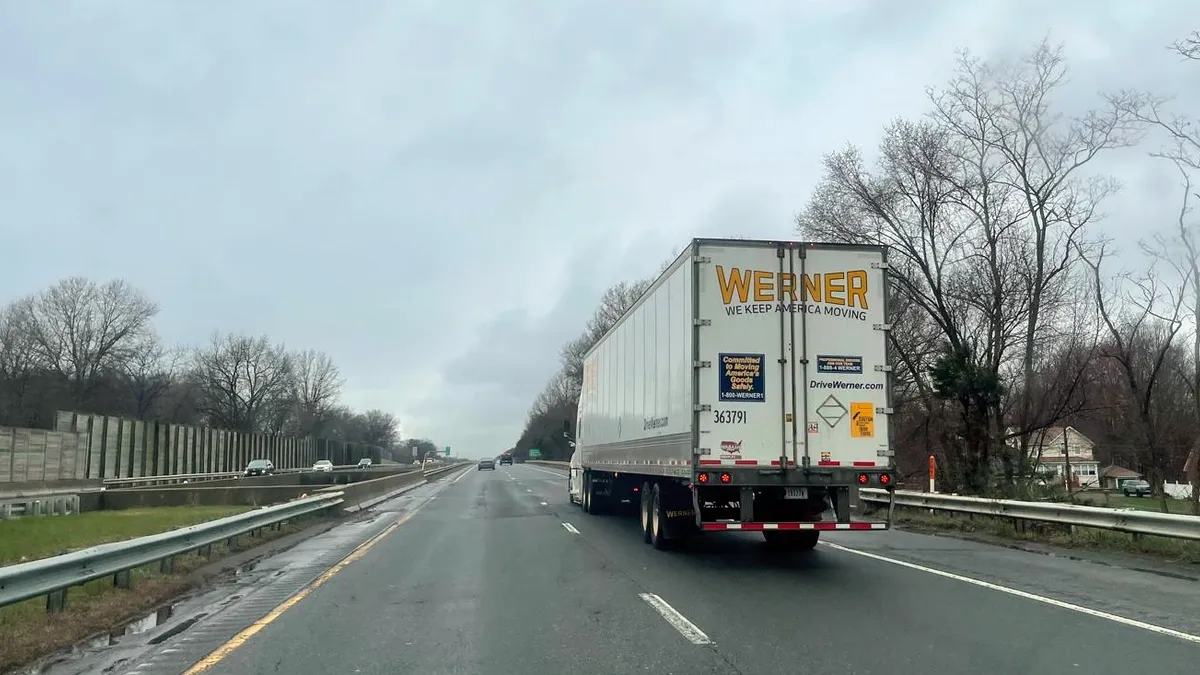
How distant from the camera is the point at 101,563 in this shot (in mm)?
9133

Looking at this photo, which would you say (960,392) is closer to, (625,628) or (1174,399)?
(625,628)

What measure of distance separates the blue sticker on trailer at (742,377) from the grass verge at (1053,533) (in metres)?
6.37

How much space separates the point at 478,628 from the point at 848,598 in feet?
13.2

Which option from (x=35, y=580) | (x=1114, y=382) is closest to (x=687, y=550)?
(x=35, y=580)

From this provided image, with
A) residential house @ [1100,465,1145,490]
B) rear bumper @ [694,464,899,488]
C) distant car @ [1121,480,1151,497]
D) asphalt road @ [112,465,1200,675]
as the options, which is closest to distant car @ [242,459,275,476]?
asphalt road @ [112,465,1200,675]

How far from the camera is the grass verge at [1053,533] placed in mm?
12734

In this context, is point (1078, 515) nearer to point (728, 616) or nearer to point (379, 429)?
point (728, 616)

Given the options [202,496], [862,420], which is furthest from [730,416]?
[202,496]

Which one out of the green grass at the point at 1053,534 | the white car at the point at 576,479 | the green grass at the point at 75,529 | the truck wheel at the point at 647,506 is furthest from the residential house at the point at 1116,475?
the green grass at the point at 75,529

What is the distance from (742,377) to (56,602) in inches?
323

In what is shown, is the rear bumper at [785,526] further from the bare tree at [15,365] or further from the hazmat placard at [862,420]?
the bare tree at [15,365]

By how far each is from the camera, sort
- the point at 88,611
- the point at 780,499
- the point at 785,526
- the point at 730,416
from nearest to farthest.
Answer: the point at 88,611
the point at 785,526
the point at 730,416
the point at 780,499

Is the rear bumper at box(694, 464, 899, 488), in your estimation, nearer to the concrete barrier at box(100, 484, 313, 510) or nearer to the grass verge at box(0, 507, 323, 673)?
the grass verge at box(0, 507, 323, 673)

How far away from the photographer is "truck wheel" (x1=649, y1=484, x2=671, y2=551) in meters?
14.0
